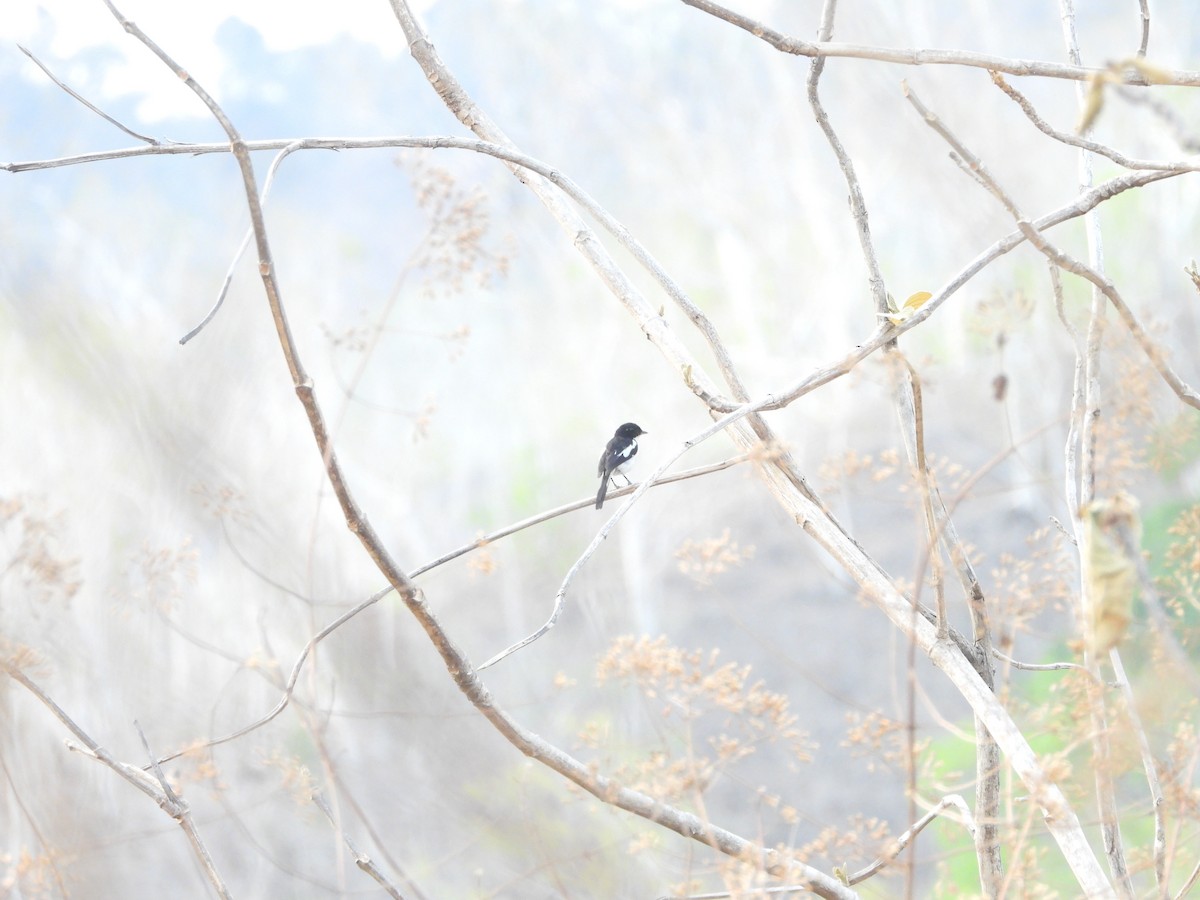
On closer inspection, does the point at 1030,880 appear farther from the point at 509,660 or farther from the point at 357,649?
the point at 509,660

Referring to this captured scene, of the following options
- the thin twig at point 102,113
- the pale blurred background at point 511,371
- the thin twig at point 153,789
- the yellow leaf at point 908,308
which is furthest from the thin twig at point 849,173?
the pale blurred background at point 511,371

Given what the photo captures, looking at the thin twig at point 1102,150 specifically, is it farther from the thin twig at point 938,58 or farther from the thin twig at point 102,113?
the thin twig at point 102,113

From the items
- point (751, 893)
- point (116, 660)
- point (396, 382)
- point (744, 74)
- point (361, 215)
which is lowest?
point (751, 893)

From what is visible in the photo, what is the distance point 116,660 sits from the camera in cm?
264

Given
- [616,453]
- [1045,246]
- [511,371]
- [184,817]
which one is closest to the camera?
[1045,246]

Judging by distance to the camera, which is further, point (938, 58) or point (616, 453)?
point (616, 453)

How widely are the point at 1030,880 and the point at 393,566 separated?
0.45 metres

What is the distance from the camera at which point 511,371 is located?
11.4 feet

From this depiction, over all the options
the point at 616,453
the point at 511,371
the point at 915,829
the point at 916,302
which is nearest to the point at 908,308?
the point at 916,302

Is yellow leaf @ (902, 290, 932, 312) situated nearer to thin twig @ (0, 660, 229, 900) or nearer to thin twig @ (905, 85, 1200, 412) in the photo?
thin twig @ (905, 85, 1200, 412)

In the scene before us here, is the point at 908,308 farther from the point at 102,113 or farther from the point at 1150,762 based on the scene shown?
the point at 102,113

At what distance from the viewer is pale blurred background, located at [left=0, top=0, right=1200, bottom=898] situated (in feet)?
8.91

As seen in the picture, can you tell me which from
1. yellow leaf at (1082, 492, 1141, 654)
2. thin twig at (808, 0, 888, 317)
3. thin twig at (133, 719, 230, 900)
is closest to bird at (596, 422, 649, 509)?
thin twig at (808, 0, 888, 317)

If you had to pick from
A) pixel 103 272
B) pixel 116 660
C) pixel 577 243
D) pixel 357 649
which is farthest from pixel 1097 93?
pixel 103 272
